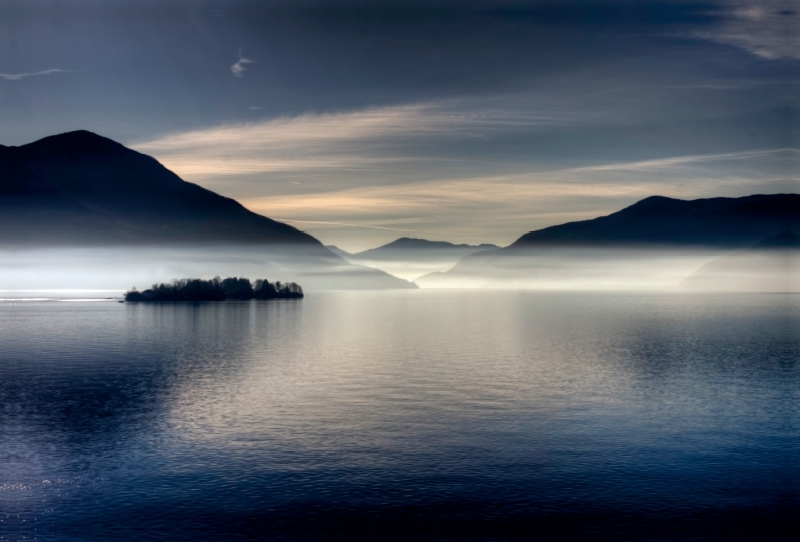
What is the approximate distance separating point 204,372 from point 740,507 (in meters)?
78.5

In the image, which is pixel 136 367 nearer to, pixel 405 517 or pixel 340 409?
pixel 340 409

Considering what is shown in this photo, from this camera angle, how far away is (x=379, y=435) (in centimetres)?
6362

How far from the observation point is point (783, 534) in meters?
42.5

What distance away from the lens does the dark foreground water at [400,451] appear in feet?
143

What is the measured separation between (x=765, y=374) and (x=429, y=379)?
4881cm

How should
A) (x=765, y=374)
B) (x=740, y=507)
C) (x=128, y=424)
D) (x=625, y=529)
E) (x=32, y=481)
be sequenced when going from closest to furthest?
(x=625, y=529), (x=740, y=507), (x=32, y=481), (x=128, y=424), (x=765, y=374)

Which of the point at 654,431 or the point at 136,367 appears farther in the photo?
the point at 136,367

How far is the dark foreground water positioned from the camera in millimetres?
43500

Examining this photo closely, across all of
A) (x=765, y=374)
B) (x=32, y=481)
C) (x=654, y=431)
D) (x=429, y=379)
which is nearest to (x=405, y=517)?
(x=32, y=481)

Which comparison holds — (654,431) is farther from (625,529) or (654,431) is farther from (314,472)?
(314,472)

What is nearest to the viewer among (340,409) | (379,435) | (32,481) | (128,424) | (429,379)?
(32,481)

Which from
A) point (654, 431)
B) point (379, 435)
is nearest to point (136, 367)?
point (379, 435)

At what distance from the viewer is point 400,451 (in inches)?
2293

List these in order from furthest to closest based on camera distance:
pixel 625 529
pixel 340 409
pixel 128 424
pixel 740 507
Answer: pixel 340 409 < pixel 128 424 < pixel 740 507 < pixel 625 529
